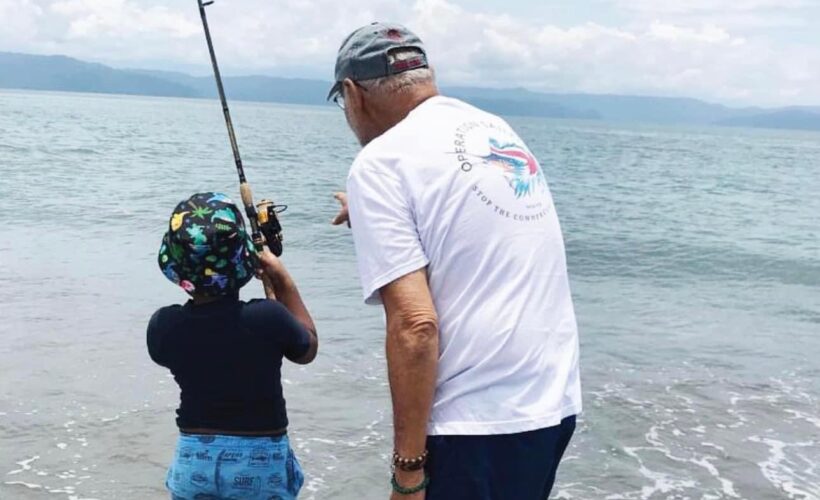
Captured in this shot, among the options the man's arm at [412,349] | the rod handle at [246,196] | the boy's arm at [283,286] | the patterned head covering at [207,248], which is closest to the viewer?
the man's arm at [412,349]

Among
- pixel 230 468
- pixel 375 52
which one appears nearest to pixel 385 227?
pixel 375 52

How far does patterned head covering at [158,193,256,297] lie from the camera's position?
2.93 metres

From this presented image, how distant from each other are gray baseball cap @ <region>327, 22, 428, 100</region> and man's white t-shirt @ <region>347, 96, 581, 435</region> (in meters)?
0.13

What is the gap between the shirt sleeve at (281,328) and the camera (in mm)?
2986

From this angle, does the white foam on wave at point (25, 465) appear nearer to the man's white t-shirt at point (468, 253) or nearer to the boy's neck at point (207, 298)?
the boy's neck at point (207, 298)

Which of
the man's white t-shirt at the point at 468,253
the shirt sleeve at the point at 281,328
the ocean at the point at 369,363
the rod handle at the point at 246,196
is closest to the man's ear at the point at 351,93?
the man's white t-shirt at the point at 468,253

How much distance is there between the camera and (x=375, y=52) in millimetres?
2379

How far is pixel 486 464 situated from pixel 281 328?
0.94 meters

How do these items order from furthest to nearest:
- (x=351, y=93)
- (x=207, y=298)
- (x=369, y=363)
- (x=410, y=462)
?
(x=369, y=363) → (x=207, y=298) → (x=351, y=93) → (x=410, y=462)

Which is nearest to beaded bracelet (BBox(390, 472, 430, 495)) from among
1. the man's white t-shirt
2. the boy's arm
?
the man's white t-shirt

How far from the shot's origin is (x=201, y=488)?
3156 mm

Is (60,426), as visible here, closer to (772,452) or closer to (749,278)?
(772,452)

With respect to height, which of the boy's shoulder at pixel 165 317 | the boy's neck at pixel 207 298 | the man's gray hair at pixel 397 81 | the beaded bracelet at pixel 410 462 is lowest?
the beaded bracelet at pixel 410 462

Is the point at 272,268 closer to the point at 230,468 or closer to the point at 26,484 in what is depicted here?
the point at 230,468
